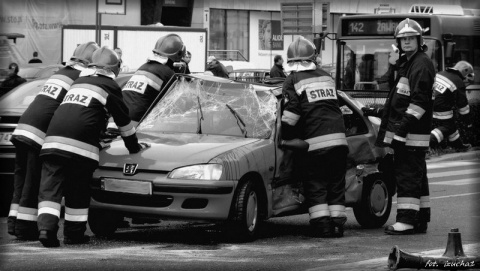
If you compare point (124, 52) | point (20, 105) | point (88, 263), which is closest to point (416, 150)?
point (88, 263)

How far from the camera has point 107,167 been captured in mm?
9312

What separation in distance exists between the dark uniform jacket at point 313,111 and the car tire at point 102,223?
1807 millimetres

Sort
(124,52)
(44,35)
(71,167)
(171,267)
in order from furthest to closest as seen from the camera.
Answer: 1. (124,52)
2. (44,35)
3. (71,167)
4. (171,267)

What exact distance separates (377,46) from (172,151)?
12.2 m

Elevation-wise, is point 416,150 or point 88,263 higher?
point 416,150

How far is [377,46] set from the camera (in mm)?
20859

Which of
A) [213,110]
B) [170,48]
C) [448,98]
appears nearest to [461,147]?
[448,98]

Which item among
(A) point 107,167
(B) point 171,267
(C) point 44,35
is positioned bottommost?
(B) point 171,267

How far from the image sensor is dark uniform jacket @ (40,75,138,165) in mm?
9078

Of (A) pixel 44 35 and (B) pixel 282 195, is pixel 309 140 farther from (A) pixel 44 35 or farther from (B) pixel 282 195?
(A) pixel 44 35

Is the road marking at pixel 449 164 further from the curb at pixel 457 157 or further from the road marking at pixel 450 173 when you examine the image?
the road marking at pixel 450 173

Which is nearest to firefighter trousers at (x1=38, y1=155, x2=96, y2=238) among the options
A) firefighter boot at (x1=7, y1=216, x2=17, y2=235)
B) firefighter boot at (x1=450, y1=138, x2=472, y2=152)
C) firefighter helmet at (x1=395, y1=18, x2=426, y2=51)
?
firefighter boot at (x1=7, y1=216, x2=17, y2=235)

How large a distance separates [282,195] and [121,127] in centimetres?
166

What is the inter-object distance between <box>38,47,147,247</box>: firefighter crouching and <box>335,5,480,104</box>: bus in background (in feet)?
37.1
